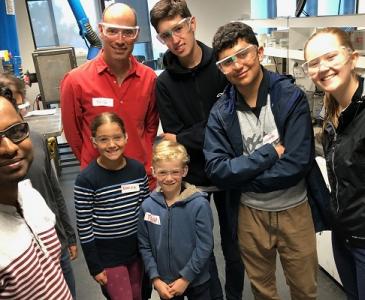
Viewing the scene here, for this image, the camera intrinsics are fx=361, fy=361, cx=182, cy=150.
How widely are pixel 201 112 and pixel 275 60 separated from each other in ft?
6.17

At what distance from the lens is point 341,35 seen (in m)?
1.33

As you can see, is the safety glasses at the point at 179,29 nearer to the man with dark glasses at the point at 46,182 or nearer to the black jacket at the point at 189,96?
the black jacket at the point at 189,96

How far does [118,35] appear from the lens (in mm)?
1768

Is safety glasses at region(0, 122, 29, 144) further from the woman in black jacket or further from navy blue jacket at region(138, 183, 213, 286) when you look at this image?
the woman in black jacket

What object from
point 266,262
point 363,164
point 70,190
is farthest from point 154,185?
point 70,190

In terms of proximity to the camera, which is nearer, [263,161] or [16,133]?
[16,133]

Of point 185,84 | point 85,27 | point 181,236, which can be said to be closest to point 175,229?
point 181,236

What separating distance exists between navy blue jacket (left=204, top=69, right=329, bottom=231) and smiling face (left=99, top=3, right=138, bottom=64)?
0.56 metres

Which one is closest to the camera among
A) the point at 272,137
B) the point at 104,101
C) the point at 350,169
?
the point at 350,169

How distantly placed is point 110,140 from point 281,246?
36.4 inches

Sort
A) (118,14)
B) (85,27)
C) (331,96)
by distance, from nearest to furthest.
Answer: (331,96), (118,14), (85,27)

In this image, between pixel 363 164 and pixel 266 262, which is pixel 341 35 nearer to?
pixel 363 164

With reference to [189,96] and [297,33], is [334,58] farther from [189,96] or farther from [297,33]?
[297,33]

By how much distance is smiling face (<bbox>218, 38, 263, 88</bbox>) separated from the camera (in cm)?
149
